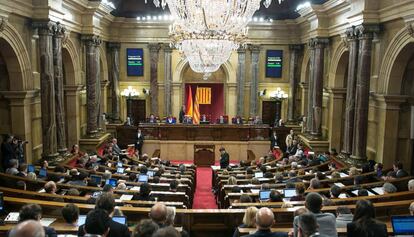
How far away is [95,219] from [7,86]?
33.0ft

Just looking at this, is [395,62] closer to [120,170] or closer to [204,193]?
[204,193]

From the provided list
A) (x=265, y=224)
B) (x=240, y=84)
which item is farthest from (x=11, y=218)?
(x=240, y=84)

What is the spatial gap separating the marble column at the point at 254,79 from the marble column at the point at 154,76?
5.18 m

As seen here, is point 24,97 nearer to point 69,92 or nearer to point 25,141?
point 25,141

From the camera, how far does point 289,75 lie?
22.8m

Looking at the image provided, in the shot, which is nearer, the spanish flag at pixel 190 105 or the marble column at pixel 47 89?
the marble column at pixel 47 89

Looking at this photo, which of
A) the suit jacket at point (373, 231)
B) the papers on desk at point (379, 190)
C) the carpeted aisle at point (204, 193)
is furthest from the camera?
the carpeted aisle at point (204, 193)

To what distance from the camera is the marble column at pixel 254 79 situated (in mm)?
22281

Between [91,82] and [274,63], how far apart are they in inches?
402

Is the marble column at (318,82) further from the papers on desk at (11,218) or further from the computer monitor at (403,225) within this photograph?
the papers on desk at (11,218)

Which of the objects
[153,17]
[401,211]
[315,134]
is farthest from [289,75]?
[401,211]

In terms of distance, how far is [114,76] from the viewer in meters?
22.0

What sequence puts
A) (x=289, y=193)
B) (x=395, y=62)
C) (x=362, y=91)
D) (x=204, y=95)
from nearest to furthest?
1. (x=289, y=193)
2. (x=395, y=62)
3. (x=362, y=91)
4. (x=204, y=95)

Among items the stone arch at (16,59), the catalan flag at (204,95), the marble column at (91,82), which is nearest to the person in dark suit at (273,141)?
the catalan flag at (204,95)
